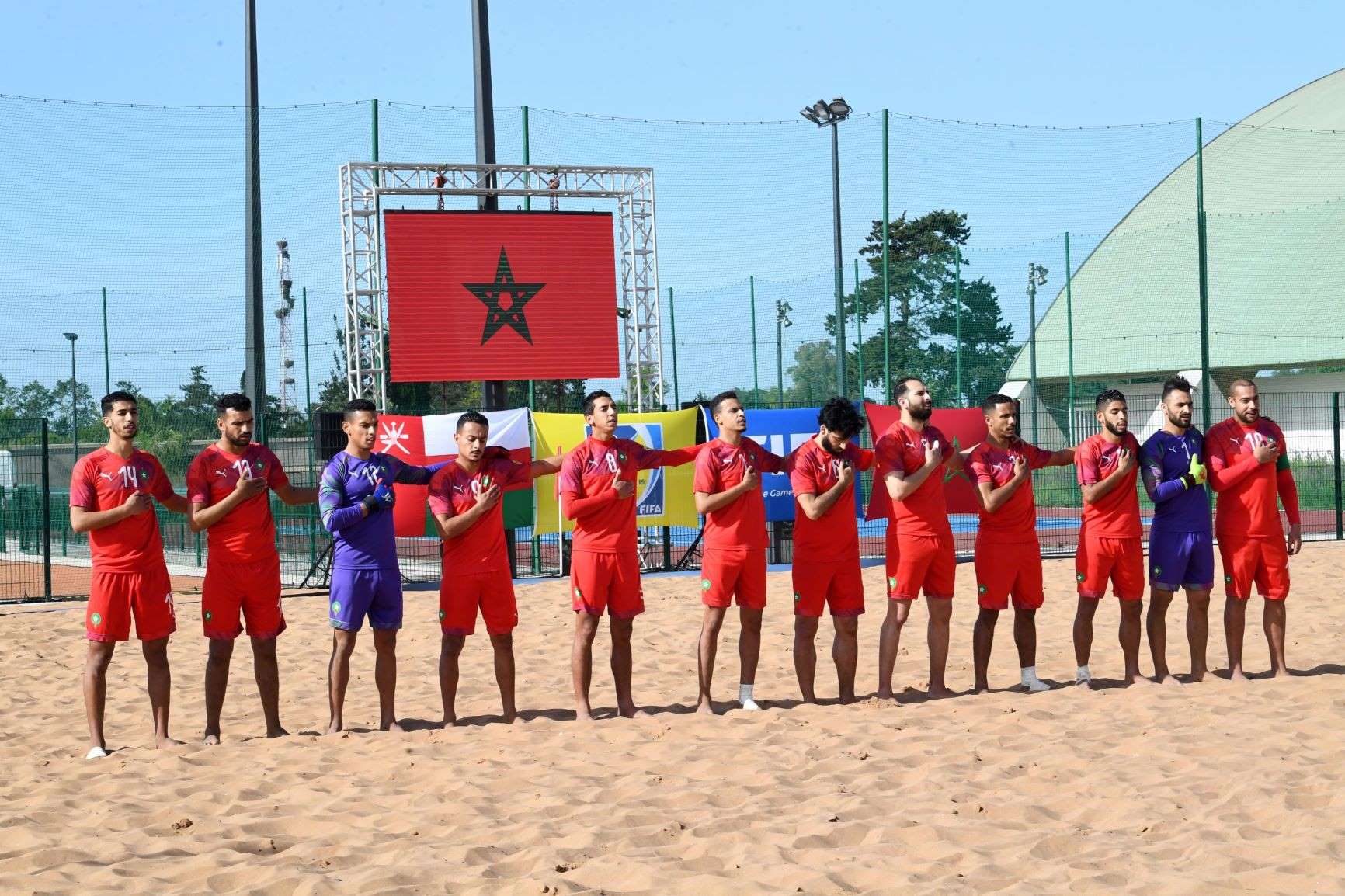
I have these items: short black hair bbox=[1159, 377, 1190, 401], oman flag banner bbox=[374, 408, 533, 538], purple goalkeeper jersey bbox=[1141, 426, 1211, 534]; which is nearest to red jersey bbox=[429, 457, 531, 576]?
purple goalkeeper jersey bbox=[1141, 426, 1211, 534]

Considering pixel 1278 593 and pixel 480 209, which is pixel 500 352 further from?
pixel 1278 593

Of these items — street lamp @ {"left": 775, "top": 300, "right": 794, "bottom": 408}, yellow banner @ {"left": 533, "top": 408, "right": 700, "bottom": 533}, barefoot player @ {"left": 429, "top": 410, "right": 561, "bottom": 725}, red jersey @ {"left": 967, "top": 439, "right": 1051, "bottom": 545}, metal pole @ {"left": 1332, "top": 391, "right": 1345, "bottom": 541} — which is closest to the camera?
barefoot player @ {"left": 429, "top": 410, "right": 561, "bottom": 725}

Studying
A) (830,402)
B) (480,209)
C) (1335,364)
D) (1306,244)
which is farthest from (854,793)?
(1306,244)

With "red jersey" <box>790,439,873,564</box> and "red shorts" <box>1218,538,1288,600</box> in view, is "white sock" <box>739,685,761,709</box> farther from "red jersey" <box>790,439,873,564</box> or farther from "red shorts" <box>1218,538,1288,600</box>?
"red shorts" <box>1218,538,1288,600</box>

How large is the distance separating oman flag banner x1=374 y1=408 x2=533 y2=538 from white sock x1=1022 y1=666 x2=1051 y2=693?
4.96 meters

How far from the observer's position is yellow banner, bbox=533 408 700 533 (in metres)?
11.8

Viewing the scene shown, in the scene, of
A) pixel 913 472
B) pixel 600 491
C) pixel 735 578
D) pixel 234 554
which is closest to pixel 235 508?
pixel 234 554

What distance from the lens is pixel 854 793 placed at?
4.84 m

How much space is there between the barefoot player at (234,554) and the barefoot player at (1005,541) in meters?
3.58

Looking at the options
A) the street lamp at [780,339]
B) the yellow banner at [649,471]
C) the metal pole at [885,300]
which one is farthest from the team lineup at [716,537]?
the street lamp at [780,339]

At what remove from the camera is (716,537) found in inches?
262

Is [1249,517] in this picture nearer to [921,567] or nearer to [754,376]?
[921,567]

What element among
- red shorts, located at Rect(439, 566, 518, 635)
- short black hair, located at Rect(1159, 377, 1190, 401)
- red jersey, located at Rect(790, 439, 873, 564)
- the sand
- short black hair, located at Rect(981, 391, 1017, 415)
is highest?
short black hair, located at Rect(1159, 377, 1190, 401)

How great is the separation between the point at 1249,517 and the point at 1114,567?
2.55ft
